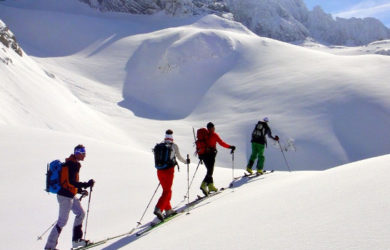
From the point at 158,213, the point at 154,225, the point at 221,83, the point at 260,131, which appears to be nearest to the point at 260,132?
the point at 260,131

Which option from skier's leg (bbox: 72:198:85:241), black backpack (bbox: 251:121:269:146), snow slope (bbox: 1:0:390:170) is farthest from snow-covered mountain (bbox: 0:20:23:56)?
skier's leg (bbox: 72:198:85:241)

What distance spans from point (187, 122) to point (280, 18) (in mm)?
130379

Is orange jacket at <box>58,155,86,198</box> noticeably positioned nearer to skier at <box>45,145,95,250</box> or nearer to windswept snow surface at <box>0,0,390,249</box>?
skier at <box>45,145,95,250</box>

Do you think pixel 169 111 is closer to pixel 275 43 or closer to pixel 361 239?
pixel 275 43

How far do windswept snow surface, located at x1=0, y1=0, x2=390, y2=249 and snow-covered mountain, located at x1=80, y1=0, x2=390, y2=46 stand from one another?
4381 mm

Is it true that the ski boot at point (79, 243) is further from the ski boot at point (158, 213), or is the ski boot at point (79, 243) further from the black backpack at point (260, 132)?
the black backpack at point (260, 132)

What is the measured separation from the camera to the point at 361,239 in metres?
3.83

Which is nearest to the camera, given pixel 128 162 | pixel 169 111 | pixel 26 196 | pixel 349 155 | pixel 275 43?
pixel 26 196

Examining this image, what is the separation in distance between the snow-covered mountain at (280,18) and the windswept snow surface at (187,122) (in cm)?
438

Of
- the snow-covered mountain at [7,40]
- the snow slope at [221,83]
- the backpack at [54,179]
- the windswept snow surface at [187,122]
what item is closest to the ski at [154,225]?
the windswept snow surface at [187,122]

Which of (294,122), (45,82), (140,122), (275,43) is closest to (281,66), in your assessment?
(275,43)

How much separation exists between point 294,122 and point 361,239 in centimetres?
3678

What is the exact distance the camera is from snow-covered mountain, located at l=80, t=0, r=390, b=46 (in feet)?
277

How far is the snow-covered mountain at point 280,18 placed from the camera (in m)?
84.4
